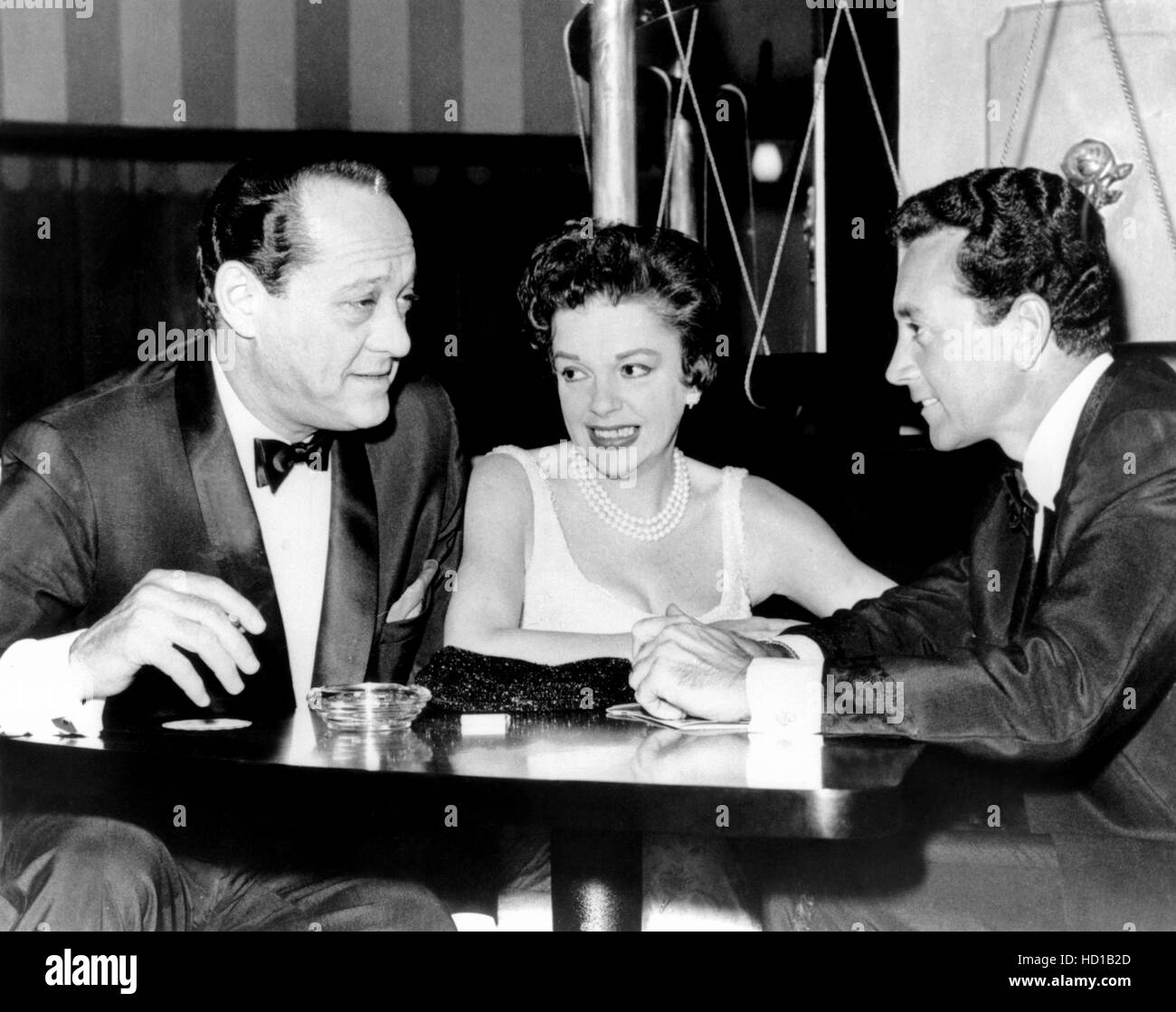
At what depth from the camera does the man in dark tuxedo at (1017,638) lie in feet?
5.69

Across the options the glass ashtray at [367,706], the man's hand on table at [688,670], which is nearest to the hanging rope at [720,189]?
the man's hand on table at [688,670]

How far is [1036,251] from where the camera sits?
6.88ft

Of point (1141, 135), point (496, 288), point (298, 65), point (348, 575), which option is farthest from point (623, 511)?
point (298, 65)

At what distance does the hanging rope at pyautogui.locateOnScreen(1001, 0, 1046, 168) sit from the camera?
9.56 feet

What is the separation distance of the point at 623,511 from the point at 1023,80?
4.35ft

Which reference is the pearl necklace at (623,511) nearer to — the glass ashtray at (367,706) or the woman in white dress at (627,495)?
the woman in white dress at (627,495)

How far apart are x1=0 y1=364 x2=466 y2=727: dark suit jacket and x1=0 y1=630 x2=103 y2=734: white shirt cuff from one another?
0.15m

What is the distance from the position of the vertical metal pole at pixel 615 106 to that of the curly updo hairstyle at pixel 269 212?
553 millimetres

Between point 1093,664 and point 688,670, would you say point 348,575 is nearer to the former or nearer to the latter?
point 688,670

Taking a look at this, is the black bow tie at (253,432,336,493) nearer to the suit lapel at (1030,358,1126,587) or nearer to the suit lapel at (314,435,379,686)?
the suit lapel at (314,435,379,686)

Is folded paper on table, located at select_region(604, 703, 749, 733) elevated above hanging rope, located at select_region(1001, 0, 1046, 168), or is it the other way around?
hanging rope, located at select_region(1001, 0, 1046, 168)

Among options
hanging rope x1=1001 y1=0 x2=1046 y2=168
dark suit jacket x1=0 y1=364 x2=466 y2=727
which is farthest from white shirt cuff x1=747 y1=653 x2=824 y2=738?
hanging rope x1=1001 y1=0 x2=1046 y2=168

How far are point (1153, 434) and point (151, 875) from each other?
1502mm

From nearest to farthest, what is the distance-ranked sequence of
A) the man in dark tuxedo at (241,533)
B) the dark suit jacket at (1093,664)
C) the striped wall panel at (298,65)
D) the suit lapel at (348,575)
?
the dark suit jacket at (1093,664) < the man in dark tuxedo at (241,533) < the suit lapel at (348,575) < the striped wall panel at (298,65)
